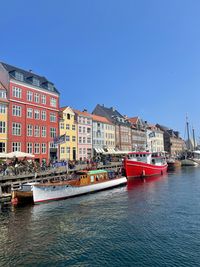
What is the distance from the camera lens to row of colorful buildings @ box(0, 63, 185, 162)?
42.5m

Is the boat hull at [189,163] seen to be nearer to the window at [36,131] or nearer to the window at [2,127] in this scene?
the window at [36,131]

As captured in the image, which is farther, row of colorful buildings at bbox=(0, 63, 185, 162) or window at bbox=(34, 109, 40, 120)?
window at bbox=(34, 109, 40, 120)

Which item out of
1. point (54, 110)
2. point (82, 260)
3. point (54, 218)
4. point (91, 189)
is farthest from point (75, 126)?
point (82, 260)

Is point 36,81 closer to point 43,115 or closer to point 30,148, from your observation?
point 43,115

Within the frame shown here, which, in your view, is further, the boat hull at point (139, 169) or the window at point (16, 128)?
the boat hull at point (139, 169)

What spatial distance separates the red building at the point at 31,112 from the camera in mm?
43250

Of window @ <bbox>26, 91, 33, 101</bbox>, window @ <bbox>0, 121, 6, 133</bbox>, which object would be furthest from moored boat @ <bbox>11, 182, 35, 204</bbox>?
window @ <bbox>26, 91, 33, 101</bbox>

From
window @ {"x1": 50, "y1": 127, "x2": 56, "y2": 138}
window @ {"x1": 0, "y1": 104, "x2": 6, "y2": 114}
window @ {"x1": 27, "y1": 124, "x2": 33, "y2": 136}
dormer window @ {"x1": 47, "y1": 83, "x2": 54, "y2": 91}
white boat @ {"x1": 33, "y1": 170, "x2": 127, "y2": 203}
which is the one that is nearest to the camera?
white boat @ {"x1": 33, "y1": 170, "x2": 127, "y2": 203}

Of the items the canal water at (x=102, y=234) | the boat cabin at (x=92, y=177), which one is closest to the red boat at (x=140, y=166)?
the boat cabin at (x=92, y=177)

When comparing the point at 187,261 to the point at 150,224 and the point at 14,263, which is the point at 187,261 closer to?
the point at 150,224

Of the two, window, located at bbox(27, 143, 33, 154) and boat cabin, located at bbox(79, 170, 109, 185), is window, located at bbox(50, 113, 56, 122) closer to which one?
window, located at bbox(27, 143, 33, 154)

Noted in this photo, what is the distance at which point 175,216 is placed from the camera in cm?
1895

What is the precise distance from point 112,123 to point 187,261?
6646 cm

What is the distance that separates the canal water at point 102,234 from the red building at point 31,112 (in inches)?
895
